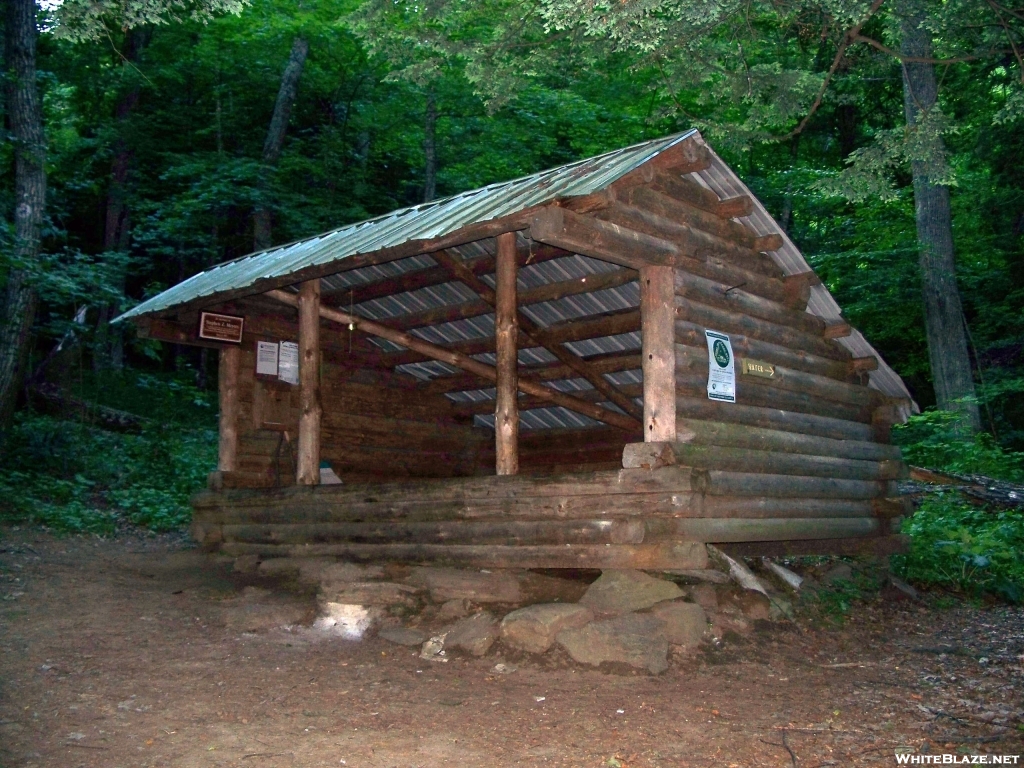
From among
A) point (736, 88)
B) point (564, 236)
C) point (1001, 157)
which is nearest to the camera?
point (564, 236)

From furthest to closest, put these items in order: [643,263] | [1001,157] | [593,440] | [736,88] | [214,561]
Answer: [1001,157]
[593,440]
[214,561]
[736,88]
[643,263]

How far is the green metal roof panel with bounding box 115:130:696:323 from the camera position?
7.99 meters

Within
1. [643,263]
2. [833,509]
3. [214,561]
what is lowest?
[214,561]

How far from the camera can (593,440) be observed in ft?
44.3

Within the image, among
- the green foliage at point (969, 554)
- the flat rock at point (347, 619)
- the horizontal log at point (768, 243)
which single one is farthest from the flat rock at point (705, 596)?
the green foliage at point (969, 554)

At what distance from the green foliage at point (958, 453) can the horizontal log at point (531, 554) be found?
9922 mm

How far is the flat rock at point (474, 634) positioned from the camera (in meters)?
7.49

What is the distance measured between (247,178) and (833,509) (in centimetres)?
1572

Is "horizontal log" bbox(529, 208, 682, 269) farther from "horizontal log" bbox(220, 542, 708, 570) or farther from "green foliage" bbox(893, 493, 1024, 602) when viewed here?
"green foliage" bbox(893, 493, 1024, 602)

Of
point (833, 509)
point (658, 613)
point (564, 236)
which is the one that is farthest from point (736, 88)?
point (658, 613)

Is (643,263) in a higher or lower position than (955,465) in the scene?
higher

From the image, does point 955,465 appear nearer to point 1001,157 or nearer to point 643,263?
point 1001,157

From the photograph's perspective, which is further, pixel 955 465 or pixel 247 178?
→ pixel 247 178

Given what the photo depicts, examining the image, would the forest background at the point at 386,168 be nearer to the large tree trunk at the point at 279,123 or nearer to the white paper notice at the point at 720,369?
the large tree trunk at the point at 279,123
